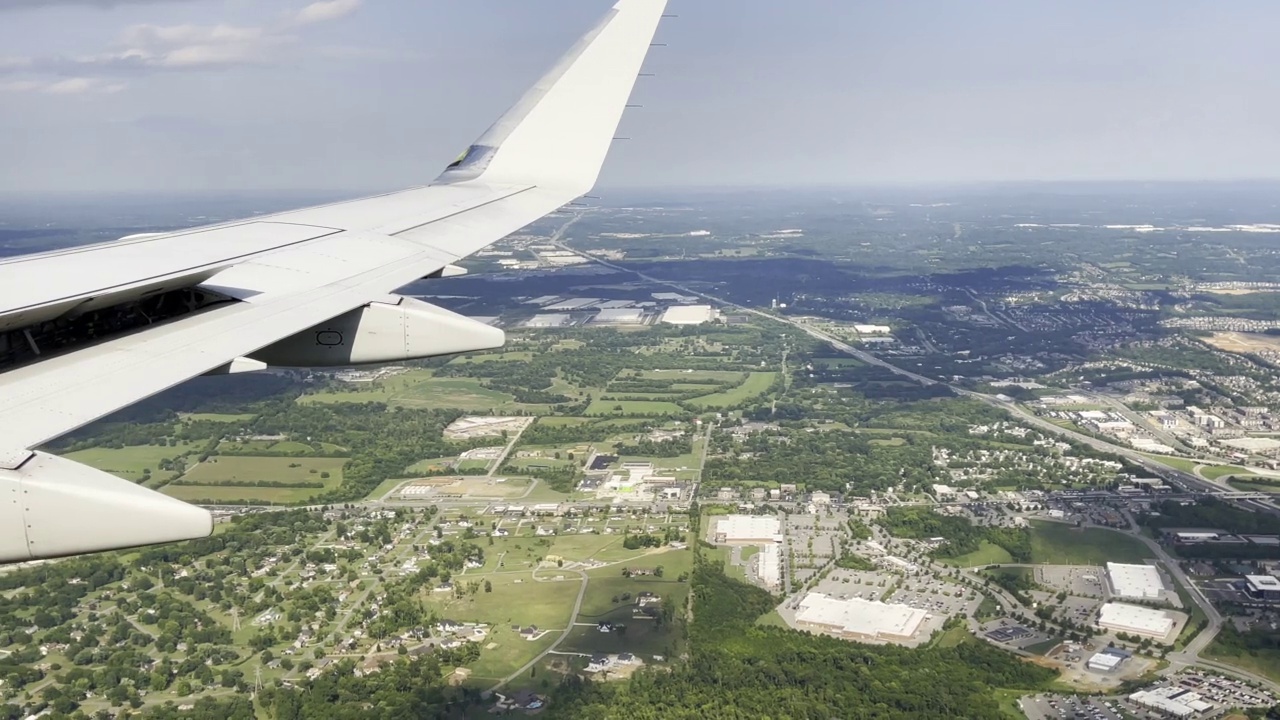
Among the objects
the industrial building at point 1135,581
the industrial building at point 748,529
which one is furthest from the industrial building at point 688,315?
the industrial building at point 1135,581

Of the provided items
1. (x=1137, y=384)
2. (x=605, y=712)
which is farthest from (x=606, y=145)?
(x=1137, y=384)

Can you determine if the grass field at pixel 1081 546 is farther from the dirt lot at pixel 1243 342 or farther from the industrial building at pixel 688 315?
the industrial building at pixel 688 315

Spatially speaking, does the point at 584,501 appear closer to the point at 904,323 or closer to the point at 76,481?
the point at 76,481

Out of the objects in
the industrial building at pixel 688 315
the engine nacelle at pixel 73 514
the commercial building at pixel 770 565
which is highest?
the engine nacelle at pixel 73 514

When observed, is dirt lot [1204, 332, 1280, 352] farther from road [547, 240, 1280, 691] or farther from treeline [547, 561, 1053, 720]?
treeline [547, 561, 1053, 720]

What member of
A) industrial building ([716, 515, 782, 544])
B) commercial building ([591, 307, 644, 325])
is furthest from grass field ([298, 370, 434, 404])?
industrial building ([716, 515, 782, 544])

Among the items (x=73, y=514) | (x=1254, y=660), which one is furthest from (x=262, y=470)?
(x=73, y=514)
